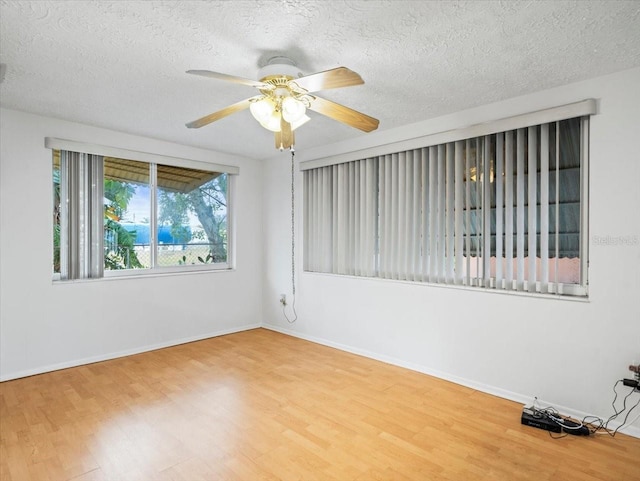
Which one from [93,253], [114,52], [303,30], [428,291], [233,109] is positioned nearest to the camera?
[303,30]

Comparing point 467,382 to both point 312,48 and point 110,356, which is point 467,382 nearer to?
point 312,48

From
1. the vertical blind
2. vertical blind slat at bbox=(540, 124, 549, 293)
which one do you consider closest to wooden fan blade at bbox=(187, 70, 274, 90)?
vertical blind slat at bbox=(540, 124, 549, 293)

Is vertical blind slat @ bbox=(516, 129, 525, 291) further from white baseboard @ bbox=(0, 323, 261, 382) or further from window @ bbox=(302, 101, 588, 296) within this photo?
white baseboard @ bbox=(0, 323, 261, 382)

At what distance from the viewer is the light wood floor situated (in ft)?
6.67

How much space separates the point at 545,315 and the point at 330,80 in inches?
94.8

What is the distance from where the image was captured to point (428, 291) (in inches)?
139

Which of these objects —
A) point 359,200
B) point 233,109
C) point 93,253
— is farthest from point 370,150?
point 93,253

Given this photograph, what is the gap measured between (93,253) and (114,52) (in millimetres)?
2361

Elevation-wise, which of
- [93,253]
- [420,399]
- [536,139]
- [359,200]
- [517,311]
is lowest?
[420,399]

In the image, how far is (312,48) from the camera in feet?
7.14

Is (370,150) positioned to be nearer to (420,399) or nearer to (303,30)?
(303,30)

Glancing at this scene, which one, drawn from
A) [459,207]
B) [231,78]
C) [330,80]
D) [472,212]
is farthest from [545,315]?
[231,78]

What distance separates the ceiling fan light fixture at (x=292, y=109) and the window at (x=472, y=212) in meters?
1.73

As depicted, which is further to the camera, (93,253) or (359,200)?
(359,200)
